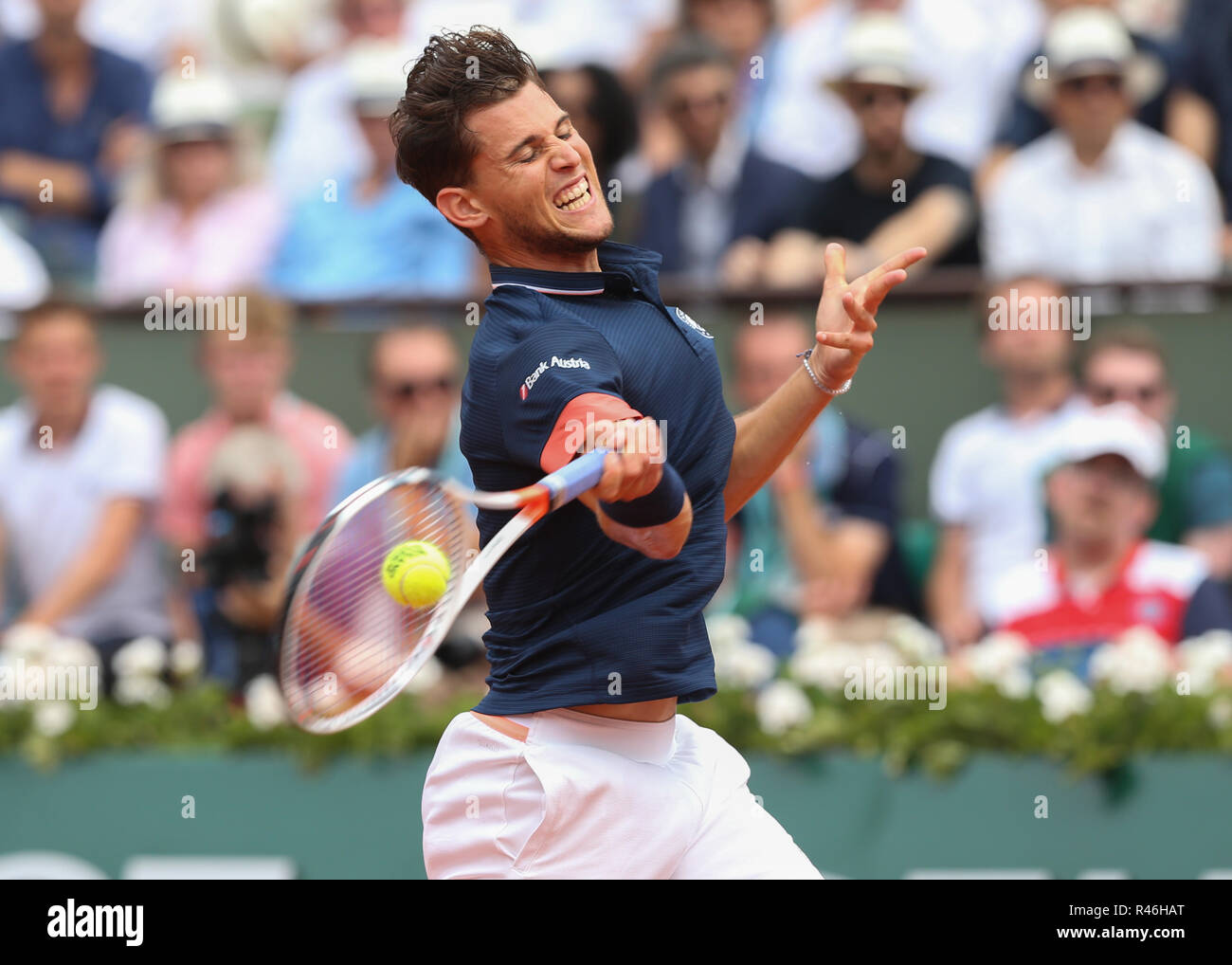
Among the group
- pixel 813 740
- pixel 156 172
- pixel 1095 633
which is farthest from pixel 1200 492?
pixel 156 172

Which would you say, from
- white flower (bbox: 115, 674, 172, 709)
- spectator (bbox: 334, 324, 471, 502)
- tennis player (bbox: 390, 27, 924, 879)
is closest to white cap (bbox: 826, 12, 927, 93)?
spectator (bbox: 334, 324, 471, 502)

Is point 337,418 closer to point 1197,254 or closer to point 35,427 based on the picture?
point 35,427

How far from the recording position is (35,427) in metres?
7.10

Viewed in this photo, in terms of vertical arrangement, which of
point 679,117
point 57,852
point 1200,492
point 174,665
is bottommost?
point 57,852

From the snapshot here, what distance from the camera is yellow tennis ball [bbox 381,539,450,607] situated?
3.11 metres

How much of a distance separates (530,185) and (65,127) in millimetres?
6083

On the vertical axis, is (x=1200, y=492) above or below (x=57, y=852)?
above

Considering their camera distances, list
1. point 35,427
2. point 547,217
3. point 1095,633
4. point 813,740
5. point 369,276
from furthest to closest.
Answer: point 369,276, point 35,427, point 1095,633, point 813,740, point 547,217

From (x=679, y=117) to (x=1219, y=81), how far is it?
7.35 feet

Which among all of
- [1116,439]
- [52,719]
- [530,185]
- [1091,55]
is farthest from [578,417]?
[1091,55]

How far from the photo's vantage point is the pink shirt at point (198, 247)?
7.98 m

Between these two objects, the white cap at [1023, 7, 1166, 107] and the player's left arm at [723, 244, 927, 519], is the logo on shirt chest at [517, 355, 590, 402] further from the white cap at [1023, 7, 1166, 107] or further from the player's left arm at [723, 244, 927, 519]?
the white cap at [1023, 7, 1166, 107]

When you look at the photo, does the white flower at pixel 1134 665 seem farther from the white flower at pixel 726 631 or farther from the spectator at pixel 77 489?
the spectator at pixel 77 489

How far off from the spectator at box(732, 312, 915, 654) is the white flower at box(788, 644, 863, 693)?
0.99ft
